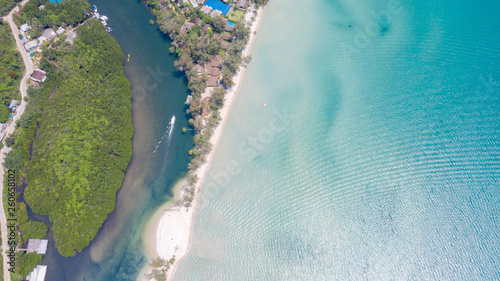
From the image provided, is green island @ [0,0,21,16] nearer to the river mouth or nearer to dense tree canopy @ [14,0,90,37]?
dense tree canopy @ [14,0,90,37]

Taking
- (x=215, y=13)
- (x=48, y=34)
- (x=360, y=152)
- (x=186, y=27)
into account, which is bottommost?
(x=360, y=152)

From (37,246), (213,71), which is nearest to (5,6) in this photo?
(213,71)

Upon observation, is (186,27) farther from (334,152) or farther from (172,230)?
(172,230)

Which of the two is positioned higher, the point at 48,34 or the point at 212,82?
the point at 48,34

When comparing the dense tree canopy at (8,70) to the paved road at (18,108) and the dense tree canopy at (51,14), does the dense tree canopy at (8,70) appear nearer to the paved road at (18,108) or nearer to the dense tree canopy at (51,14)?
the paved road at (18,108)

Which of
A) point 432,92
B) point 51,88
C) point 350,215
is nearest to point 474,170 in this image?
point 432,92

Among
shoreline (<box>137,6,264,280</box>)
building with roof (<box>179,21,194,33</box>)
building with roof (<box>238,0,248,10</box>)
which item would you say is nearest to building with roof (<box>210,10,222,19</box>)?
building with roof (<box>238,0,248,10</box>)
